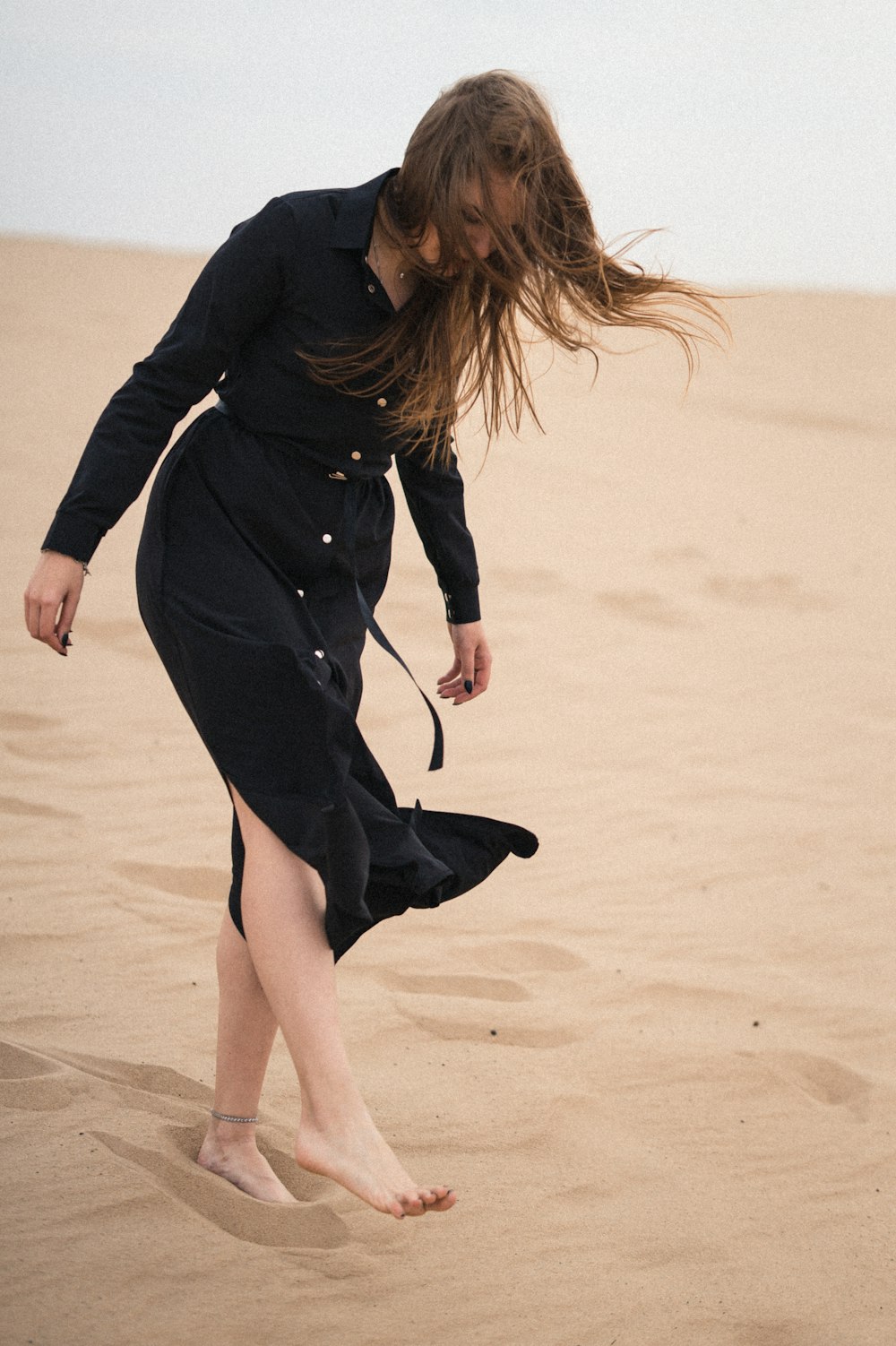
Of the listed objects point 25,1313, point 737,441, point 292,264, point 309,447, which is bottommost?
point 737,441

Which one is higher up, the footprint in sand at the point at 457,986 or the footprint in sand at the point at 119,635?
the footprint in sand at the point at 457,986

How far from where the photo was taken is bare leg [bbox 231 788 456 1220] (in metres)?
1.96

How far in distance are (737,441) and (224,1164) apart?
43.3 feet

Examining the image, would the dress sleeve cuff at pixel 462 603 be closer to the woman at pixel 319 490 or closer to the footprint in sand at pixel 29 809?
the woman at pixel 319 490

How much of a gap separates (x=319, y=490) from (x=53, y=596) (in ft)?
1.47

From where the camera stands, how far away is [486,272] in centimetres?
209

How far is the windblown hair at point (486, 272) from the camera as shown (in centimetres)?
203

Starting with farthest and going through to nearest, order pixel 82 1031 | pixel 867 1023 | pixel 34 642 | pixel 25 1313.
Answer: pixel 34 642
pixel 867 1023
pixel 82 1031
pixel 25 1313

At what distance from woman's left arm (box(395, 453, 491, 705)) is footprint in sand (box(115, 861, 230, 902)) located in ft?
4.08

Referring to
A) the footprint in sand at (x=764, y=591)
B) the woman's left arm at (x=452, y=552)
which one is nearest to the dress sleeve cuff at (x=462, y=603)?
the woman's left arm at (x=452, y=552)

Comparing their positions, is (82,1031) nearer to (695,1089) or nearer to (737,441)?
(695,1089)

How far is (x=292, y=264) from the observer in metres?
2.09

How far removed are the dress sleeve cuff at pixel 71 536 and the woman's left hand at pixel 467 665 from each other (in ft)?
2.83

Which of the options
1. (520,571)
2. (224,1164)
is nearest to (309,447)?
(224,1164)
